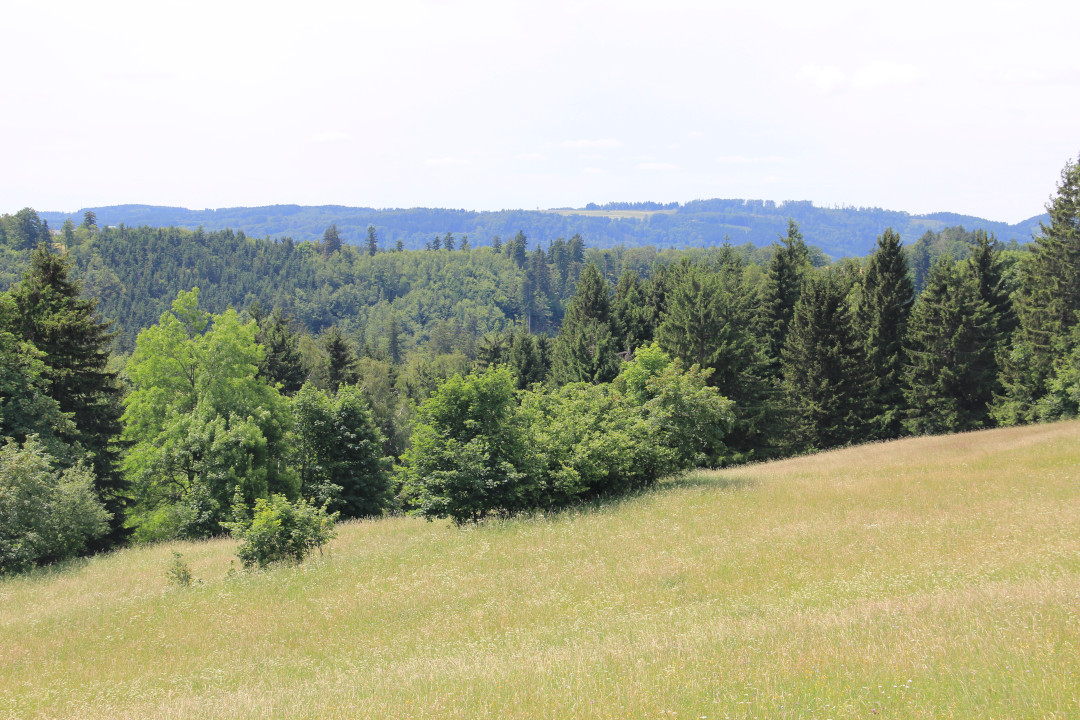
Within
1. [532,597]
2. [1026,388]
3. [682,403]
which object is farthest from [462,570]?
[1026,388]

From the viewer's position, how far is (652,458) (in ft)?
79.8

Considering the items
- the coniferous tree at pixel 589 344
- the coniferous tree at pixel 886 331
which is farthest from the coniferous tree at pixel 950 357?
the coniferous tree at pixel 589 344

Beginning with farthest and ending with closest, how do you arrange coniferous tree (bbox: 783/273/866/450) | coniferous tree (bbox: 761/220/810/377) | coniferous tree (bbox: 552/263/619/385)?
coniferous tree (bbox: 761/220/810/377)
coniferous tree (bbox: 552/263/619/385)
coniferous tree (bbox: 783/273/866/450)

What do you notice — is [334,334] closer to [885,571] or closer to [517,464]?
[517,464]

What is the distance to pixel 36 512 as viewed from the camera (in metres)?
21.2

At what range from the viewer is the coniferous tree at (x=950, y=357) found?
40688 mm

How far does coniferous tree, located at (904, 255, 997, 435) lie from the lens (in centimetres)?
4069

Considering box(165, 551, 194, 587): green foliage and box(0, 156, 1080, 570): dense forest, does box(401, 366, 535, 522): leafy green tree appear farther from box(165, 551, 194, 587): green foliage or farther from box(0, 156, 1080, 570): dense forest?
box(165, 551, 194, 587): green foliage

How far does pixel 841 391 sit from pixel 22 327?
43806 mm

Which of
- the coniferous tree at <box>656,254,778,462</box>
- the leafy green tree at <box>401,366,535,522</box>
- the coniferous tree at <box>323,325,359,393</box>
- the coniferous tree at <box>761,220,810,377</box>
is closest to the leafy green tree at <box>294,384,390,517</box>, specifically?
the leafy green tree at <box>401,366,535,522</box>

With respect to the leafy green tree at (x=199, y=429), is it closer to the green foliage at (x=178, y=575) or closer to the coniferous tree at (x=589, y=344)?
the green foliage at (x=178, y=575)

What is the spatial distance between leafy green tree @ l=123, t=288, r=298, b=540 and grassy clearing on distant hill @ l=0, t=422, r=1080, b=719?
6.68 metres

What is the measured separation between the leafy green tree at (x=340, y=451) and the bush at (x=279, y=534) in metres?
13.9

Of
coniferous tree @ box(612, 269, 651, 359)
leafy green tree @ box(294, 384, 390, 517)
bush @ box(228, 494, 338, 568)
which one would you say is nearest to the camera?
bush @ box(228, 494, 338, 568)
